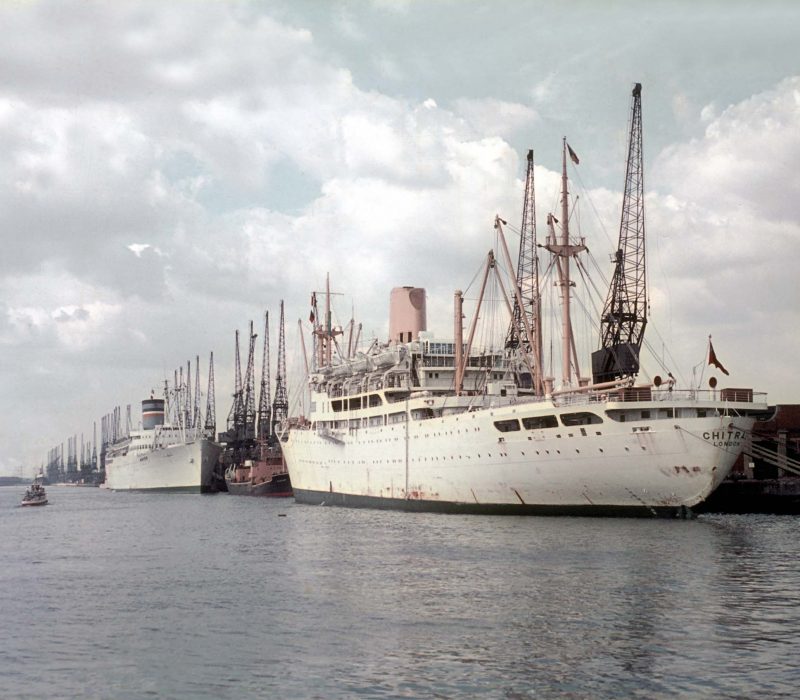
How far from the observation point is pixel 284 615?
2544cm

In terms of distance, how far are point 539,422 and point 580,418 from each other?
2.58 m

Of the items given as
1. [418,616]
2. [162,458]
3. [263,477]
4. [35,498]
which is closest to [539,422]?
[418,616]

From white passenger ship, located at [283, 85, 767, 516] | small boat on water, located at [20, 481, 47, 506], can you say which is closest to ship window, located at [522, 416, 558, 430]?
white passenger ship, located at [283, 85, 767, 516]

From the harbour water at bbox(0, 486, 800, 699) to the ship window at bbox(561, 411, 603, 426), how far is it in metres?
6.09

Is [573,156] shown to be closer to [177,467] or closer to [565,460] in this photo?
[565,460]

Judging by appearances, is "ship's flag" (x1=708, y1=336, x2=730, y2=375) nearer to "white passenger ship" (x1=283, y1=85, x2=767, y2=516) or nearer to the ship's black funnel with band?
"white passenger ship" (x1=283, y1=85, x2=767, y2=516)

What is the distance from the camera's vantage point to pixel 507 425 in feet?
173

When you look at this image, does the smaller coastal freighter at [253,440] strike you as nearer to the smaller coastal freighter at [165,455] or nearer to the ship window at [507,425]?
the smaller coastal freighter at [165,455]

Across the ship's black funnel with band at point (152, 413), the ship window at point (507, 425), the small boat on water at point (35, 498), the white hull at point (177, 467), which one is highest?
the ship's black funnel with band at point (152, 413)

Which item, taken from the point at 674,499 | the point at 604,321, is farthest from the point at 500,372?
the point at 674,499

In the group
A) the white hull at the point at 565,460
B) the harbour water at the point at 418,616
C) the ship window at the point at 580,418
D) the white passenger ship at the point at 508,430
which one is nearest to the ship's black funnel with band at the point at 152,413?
the white passenger ship at the point at 508,430

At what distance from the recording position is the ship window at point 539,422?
165 feet

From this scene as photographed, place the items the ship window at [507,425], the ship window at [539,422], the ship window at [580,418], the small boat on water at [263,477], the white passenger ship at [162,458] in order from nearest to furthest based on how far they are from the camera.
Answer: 1. the ship window at [580,418]
2. the ship window at [539,422]
3. the ship window at [507,425]
4. the small boat on water at [263,477]
5. the white passenger ship at [162,458]

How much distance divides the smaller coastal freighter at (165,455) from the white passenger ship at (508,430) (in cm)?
4751
